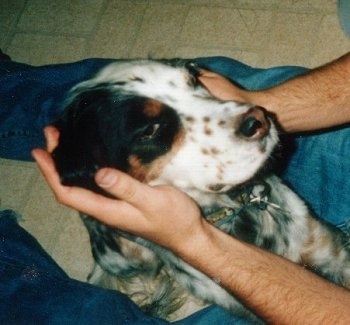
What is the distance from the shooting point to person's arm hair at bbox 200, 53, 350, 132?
232 cm

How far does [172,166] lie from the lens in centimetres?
191

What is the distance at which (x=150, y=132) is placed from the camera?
6.17 feet

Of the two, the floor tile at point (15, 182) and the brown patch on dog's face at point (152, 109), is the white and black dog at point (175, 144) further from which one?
the floor tile at point (15, 182)

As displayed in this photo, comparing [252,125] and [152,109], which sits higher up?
[252,125]

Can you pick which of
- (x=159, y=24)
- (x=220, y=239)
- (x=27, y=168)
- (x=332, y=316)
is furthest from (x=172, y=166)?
(x=159, y=24)

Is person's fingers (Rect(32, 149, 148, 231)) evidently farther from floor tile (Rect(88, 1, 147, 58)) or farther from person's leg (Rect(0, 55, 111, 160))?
floor tile (Rect(88, 1, 147, 58))

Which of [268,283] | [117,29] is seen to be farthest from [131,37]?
[268,283]

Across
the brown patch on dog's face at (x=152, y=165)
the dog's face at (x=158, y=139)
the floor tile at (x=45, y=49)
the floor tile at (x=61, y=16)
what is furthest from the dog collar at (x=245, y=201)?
the floor tile at (x=61, y=16)

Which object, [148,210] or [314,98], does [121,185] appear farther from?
[314,98]

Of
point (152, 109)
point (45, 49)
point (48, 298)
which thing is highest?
point (152, 109)

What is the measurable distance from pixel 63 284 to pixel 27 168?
146 centimetres

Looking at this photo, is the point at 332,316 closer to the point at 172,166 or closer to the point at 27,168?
the point at 172,166

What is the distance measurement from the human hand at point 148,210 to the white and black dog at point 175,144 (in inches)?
4.5

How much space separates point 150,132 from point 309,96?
879mm
